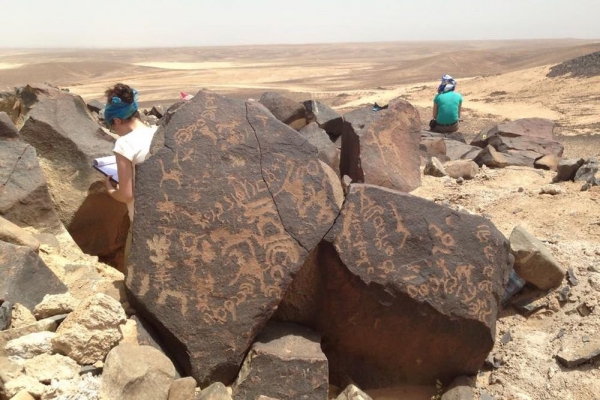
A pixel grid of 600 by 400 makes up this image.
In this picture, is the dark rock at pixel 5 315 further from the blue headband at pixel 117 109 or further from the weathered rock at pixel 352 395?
the weathered rock at pixel 352 395

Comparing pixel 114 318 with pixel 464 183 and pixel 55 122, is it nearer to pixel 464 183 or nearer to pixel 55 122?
pixel 55 122

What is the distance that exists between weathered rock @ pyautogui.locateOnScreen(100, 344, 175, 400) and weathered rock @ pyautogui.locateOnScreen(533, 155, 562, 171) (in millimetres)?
5921

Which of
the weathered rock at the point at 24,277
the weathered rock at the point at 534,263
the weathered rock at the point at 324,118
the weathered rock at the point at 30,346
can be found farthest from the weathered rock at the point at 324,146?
the weathered rock at the point at 30,346

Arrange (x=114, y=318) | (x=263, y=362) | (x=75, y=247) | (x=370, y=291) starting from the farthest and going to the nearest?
(x=75, y=247) < (x=370, y=291) < (x=263, y=362) < (x=114, y=318)

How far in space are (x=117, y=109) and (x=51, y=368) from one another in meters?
1.45

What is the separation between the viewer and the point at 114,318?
252 centimetres

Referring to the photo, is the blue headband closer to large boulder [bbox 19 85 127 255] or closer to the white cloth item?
the white cloth item

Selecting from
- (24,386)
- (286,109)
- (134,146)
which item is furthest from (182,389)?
(286,109)

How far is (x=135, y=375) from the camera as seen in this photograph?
2.23 m

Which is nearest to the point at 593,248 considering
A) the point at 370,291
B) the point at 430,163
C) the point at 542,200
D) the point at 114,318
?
the point at 542,200

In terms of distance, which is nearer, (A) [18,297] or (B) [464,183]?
(A) [18,297]

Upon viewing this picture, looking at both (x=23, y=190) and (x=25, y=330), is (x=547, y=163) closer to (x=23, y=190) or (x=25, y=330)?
(x=23, y=190)

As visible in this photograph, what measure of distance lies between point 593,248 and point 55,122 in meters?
4.16

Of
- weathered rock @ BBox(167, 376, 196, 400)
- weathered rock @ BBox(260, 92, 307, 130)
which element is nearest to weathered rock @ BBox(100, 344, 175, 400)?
weathered rock @ BBox(167, 376, 196, 400)
